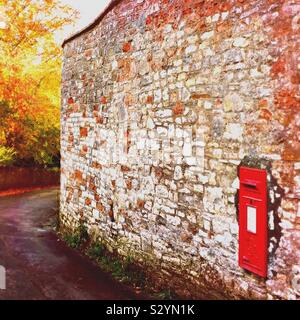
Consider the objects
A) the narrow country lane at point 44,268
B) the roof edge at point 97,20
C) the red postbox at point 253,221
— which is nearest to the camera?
the red postbox at point 253,221

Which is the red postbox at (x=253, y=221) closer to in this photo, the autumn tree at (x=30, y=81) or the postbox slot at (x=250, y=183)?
the postbox slot at (x=250, y=183)

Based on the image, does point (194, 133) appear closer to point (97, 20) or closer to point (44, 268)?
point (97, 20)

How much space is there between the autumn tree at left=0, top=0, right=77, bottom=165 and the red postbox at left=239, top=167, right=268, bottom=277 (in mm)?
12662

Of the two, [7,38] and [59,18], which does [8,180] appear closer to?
[7,38]

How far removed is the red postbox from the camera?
452cm

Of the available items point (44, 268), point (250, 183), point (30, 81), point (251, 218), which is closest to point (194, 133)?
point (250, 183)

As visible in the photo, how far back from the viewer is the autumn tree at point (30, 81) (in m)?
16.0

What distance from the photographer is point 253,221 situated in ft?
15.2

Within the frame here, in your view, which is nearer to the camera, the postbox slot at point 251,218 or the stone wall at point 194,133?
the stone wall at point 194,133

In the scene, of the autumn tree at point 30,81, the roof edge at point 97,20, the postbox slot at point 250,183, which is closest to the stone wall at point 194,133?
the roof edge at point 97,20

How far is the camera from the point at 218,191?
517cm

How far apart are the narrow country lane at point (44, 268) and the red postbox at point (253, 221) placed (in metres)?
2.11

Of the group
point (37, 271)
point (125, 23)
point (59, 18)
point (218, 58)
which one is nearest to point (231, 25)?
point (218, 58)
